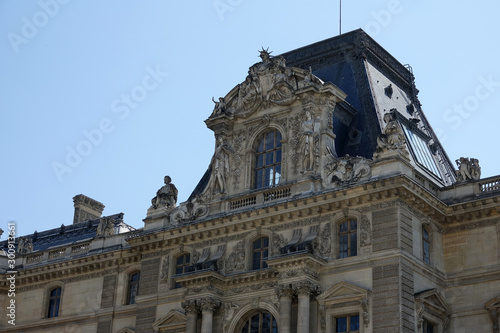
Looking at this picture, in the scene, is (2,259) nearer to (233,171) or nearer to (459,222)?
(233,171)

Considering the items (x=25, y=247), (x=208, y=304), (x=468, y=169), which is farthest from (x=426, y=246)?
(x=25, y=247)

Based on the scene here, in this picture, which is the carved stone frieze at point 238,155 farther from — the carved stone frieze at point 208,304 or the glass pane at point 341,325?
the glass pane at point 341,325

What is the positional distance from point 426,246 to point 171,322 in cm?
1183

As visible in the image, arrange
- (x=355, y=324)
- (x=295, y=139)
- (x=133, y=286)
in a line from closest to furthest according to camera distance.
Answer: (x=355, y=324) < (x=295, y=139) < (x=133, y=286)

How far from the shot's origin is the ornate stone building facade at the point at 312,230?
1387 inches

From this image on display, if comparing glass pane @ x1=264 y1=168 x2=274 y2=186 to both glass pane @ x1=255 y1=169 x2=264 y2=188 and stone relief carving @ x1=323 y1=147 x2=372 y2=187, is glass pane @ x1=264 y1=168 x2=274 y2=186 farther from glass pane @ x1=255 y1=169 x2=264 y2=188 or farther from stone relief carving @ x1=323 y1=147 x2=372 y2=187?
stone relief carving @ x1=323 y1=147 x2=372 y2=187

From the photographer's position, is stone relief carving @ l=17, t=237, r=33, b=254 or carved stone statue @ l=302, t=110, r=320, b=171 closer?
carved stone statue @ l=302, t=110, r=320, b=171

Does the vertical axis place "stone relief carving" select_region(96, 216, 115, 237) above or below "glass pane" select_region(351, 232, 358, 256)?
above

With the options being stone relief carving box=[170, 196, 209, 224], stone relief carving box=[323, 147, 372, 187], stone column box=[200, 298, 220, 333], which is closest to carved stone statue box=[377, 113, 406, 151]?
stone relief carving box=[323, 147, 372, 187]

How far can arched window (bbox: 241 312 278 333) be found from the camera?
36812 millimetres

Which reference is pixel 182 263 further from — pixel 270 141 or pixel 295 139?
pixel 295 139

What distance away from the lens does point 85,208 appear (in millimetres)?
60594

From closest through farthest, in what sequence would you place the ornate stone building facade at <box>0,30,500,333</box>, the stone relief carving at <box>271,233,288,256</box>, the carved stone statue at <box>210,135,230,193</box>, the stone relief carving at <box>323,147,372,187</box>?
1. the ornate stone building facade at <box>0,30,500,333</box>
2. the stone relief carving at <box>323,147,372,187</box>
3. the stone relief carving at <box>271,233,288,256</box>
4. the carved stone statue at <box>210,135,230,193</box>

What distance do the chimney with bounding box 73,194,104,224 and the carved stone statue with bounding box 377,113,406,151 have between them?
2890cm
